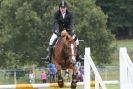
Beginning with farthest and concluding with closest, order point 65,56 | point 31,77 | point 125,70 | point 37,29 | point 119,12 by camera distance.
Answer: point 119,12
point 37,29
point 31,77
point 65,56
point 125,70

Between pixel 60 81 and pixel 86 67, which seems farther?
pixel 60 81

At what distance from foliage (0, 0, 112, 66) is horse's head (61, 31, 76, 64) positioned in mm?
30687

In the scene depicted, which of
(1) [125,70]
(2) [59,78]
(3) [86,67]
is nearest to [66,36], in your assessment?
(2) [59,78]

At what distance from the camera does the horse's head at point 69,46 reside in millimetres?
13825

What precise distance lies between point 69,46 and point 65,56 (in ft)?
0.83

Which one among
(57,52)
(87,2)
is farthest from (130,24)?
Result: (57,52)

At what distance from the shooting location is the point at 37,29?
4766 cm

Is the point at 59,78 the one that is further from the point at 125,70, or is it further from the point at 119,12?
the point at 119,12

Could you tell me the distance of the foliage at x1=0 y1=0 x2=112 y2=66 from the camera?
46.4m

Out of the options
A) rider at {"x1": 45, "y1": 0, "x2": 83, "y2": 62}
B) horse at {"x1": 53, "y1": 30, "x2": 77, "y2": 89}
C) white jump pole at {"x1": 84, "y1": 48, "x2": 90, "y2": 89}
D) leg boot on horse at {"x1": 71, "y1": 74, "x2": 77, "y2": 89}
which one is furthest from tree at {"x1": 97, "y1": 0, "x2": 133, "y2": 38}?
white jump pole at {"x1": 84, "y1": 48, "x2": 90, "y2": 89}

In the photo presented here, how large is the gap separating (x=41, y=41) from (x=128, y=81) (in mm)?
36023

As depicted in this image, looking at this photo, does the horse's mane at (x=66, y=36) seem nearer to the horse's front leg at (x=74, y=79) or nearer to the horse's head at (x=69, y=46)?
the horse's head at (x=69, y=46)

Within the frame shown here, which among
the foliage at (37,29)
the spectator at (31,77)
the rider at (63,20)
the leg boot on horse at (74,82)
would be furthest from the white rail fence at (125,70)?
the foliage at (37,29)

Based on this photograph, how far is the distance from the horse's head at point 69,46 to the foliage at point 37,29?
30687mm
